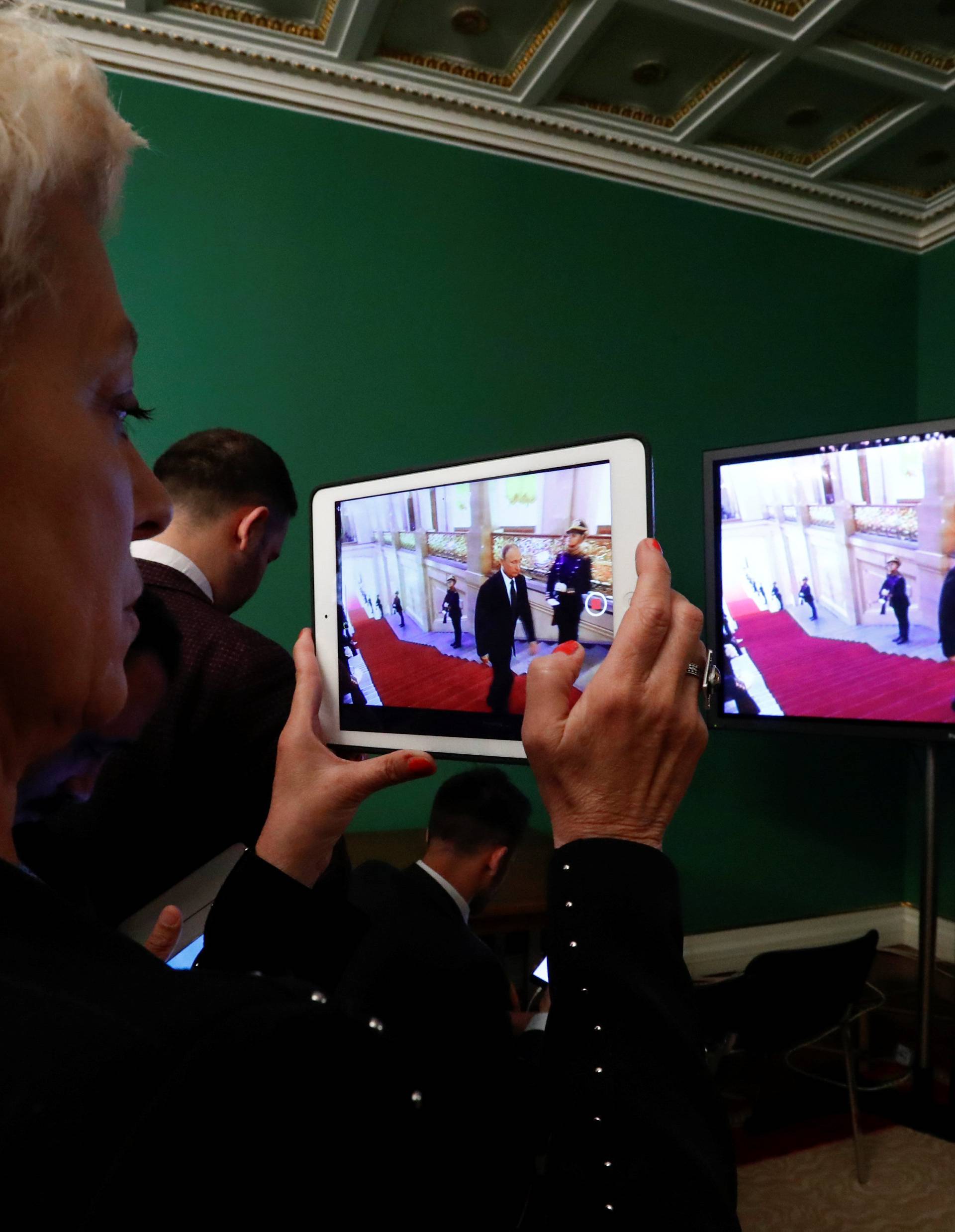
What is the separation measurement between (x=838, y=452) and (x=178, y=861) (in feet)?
7.02

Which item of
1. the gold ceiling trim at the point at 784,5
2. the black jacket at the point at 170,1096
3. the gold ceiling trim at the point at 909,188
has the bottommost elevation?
the black jacket at the point at 170,1096

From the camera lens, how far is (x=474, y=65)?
9.07 feet

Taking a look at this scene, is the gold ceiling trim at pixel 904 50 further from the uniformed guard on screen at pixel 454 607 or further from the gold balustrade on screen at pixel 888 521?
→ the uniformed guard on screen at pixel 454 607

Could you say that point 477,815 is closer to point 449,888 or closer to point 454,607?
point 449,888

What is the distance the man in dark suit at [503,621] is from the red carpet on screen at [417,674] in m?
0.01

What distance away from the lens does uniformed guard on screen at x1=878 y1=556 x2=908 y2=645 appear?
2.37 m

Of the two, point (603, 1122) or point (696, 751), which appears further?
point (696, 751)

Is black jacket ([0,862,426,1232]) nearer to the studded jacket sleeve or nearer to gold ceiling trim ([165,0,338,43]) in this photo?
the studded jacket sleeve

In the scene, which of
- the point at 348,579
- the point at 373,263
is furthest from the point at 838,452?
the point at 348,579

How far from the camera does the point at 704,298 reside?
11.0 ft

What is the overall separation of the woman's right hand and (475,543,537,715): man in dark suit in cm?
32

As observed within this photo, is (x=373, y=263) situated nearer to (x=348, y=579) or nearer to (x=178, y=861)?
(x=348, y=579)

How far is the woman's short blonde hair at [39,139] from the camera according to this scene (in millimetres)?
438

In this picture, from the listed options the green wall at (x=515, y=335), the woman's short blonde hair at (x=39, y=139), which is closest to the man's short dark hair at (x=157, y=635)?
the woman's short blonde hair at (x=39, y=139)
